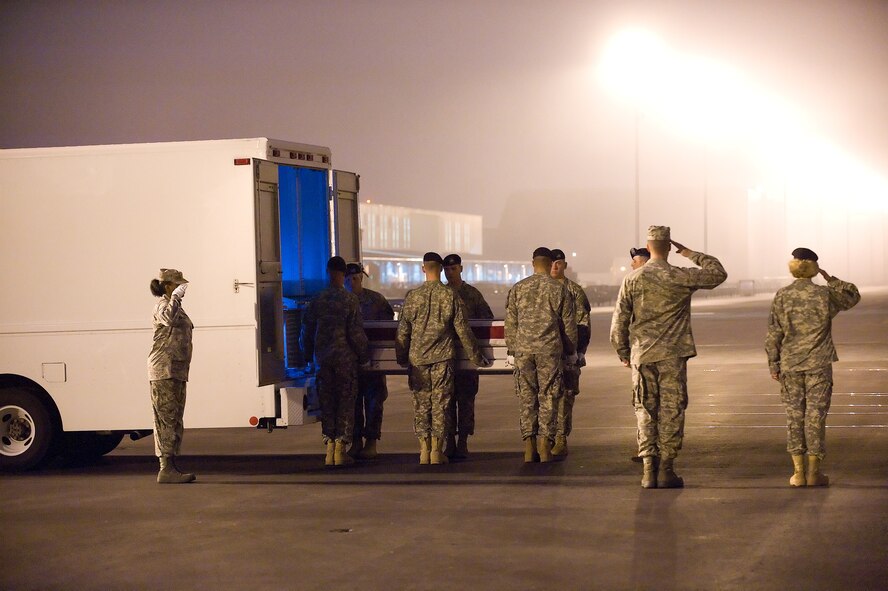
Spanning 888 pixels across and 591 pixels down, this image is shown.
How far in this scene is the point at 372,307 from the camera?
43.3ft

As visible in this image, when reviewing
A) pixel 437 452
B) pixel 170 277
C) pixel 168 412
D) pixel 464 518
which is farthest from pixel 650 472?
pixel 170 277

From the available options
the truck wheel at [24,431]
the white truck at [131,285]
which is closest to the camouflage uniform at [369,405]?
the white truck at [131,285]

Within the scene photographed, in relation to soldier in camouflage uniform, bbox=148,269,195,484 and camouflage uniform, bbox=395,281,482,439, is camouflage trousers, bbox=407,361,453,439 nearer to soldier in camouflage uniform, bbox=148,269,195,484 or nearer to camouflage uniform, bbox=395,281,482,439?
camouflage uniform, bbox=395,281,482,439

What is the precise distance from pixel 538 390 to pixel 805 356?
275 centimetres

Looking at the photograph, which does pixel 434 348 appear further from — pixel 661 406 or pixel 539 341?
pixel 661 406

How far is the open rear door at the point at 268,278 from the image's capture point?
11.5 metres

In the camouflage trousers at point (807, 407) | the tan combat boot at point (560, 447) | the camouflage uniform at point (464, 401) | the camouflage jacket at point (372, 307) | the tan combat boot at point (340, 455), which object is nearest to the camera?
the camouflage trousers at point (807, 407)

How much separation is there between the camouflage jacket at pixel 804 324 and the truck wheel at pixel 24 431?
22.0ft

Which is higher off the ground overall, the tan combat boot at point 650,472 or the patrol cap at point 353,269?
the patrol cap at point 353,269

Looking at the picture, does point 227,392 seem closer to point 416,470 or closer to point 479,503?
point 416,470

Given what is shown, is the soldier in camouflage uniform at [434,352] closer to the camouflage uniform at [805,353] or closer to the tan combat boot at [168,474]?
the tan combat boot at [168,474]

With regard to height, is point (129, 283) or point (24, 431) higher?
point (129, 283)

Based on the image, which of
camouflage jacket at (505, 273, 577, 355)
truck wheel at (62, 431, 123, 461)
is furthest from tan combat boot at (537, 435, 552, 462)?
truck wheel at (62, 431, 123, 461)

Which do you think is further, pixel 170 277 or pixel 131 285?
pixel 131 285
